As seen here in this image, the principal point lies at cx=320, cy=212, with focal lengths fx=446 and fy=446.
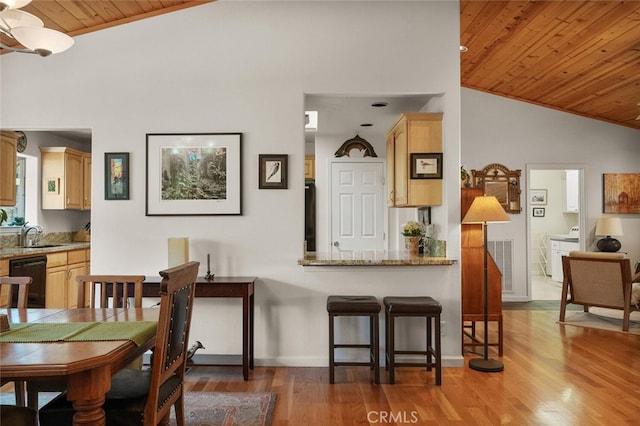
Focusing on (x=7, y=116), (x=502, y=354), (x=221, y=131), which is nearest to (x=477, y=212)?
(x=502, y=354)

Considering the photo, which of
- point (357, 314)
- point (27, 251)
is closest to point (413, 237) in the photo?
point (357, 314)

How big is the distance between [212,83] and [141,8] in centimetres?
A: 84

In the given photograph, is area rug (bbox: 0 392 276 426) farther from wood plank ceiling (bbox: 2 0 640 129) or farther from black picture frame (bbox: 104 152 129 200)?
wood plank ceiling (bbox: 2 0 640 129)

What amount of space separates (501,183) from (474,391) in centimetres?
431

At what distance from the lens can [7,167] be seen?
194 inches

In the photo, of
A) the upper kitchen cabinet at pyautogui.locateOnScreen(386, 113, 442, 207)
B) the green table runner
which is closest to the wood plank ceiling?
the upper kitchen cabinet at pyautogui.locateOnScreen(386, 113, 442, 207)

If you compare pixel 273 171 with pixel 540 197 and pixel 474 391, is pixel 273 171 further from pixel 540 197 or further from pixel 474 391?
pixel 540 197

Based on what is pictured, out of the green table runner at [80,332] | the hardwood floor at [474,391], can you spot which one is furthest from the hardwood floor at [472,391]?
the green table runner at [80,332]

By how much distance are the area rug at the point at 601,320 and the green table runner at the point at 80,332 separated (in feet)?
16.3

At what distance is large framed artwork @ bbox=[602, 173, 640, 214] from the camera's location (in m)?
6.88

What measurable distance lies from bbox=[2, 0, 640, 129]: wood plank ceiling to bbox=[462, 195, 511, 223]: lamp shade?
1878 mm

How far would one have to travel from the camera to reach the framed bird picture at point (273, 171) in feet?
12.6

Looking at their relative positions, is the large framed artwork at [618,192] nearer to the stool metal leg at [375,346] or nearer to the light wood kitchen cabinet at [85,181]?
the stool metal leg at [375,346]

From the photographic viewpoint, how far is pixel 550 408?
9.61 feet
